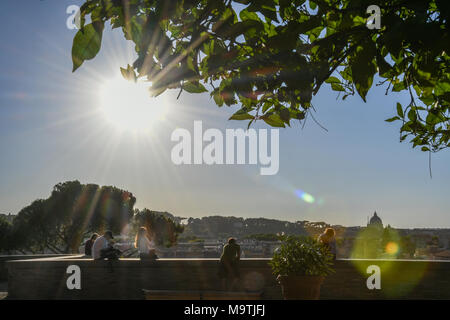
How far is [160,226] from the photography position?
69812mm

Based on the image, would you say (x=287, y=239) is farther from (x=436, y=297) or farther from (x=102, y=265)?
(x=102, y=265)

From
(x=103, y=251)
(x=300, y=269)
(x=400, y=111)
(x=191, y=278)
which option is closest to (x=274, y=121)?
(x=400, y=111)

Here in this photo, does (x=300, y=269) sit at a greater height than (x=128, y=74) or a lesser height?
lesser

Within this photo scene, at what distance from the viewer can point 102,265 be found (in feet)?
43.1

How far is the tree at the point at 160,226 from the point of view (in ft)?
225

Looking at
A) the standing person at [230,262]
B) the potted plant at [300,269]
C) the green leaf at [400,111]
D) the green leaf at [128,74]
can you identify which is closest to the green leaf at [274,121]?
the green leaf at [128,74]

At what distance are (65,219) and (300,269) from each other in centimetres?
5650

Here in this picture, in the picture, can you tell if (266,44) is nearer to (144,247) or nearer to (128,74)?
(128,74)

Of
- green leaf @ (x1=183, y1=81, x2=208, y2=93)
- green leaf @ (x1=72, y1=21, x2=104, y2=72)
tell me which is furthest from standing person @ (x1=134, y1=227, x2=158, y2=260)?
green leaf @ (x1=72, y1=21, x2=104, y2=72)

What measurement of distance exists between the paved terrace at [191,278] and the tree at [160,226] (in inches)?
2102

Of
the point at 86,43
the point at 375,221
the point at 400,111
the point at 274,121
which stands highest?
the point at 400,111

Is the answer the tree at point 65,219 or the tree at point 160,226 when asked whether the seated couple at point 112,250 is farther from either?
the tree at point 160,226

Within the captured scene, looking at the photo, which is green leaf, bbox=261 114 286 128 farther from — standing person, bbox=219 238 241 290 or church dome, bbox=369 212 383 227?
church dome, bbox=369 212 383 227
